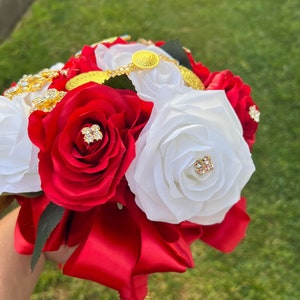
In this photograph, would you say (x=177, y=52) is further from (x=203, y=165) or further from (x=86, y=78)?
(x=203, y=165)

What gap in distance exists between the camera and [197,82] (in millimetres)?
989

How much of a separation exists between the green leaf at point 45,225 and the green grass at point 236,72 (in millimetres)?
862

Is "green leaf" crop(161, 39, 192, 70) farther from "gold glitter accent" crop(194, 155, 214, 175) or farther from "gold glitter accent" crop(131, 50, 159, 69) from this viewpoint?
"gold glitter accent" crop(194, 155, 214, 175)

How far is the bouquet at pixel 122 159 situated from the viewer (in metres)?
0.72

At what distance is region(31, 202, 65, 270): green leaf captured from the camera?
791mm

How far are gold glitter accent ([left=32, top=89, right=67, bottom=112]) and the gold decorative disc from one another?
0.05 m

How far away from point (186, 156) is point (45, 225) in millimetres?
262

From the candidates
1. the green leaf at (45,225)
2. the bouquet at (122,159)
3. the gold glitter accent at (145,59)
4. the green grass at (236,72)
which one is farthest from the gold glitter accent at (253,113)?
the green grass at (236,72)

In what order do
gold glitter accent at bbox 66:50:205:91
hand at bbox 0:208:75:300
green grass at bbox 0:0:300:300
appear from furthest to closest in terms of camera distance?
1. green grass at bbox 0:0:300:300
2. hand at bbox 0:208:75:300
3. gold glitter accent at bbox 66:50:205:91

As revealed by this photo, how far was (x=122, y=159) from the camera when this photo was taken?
2.38 feet

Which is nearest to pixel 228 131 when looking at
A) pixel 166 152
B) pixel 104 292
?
pixel 166 152

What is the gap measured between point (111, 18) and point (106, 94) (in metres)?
1.96

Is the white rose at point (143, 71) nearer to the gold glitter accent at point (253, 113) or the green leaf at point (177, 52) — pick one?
the green leaf at point (177, 52)

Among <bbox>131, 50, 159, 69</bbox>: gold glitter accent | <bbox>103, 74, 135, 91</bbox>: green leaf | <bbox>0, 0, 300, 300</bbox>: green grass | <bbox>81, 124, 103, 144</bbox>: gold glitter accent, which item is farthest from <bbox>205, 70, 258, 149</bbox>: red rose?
<bbox>0, 0, 300, 300</bbox>: green grass
